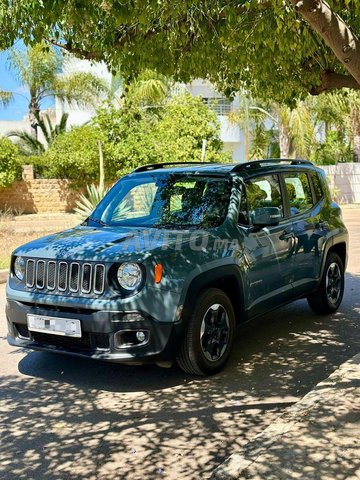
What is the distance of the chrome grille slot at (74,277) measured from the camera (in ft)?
16.7

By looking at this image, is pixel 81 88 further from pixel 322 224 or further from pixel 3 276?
pixel 322 224

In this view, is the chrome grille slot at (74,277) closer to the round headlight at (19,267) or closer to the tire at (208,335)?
the round headlight at (19,267)

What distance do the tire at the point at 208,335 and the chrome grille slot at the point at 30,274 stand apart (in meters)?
1.38

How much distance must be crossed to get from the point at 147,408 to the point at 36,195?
75.2 ft

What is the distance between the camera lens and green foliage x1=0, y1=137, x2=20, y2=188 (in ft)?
81.4

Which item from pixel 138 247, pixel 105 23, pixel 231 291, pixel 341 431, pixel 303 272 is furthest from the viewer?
pixel 105 23

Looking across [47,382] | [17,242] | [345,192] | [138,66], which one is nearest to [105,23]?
[138,66]

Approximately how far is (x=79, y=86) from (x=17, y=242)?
58.7 ft

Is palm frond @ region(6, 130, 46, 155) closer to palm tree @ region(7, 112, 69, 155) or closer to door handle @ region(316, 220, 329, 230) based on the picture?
palm tree @ region(7, 112, 69, 155)

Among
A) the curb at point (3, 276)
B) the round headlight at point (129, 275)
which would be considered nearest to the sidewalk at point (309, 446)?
the round headlight at point (129, 275)

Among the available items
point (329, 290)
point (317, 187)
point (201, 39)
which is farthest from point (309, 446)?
point (201, 39)

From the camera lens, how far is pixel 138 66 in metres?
8.38

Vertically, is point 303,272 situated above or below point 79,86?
below

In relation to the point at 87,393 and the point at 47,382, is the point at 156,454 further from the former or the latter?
the point at 47,382
